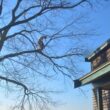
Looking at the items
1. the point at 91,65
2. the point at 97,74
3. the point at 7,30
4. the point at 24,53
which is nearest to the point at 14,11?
the point at 7,30

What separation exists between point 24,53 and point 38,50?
2.72ft

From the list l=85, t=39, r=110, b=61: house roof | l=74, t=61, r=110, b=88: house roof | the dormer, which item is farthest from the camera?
the dormer

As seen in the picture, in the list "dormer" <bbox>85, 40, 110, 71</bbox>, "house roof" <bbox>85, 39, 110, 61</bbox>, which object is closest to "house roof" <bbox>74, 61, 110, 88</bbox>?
"dormer" <bbox>85, 40, 110, 71</bbox>

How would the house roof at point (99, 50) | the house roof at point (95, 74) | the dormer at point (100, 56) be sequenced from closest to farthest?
the house roof at point (95, 74)
the house roof at point (99, 50)
the dormer at point (100, 56)

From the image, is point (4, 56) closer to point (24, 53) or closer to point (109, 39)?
point (24, 53)

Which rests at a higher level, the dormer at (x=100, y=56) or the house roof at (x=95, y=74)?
the dormer at (x=100, y=56)

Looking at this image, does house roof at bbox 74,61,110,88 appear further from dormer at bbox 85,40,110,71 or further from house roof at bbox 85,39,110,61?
house roof at bbox 85,39,110,61

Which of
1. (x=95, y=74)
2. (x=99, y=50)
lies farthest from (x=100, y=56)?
(x=95, y=74)

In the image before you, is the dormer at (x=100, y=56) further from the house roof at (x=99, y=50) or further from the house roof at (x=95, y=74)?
the house roof at (x=95, y=74)

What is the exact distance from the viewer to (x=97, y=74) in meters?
11.6

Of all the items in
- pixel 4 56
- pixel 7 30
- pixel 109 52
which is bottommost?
pixel 109 52

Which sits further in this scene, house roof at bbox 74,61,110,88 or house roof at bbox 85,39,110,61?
house roof at bbox 85,39,110,61

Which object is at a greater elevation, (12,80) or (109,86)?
(12,80)

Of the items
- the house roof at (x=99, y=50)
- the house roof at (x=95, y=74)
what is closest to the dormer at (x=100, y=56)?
the house roof at (x=99, y=50)
